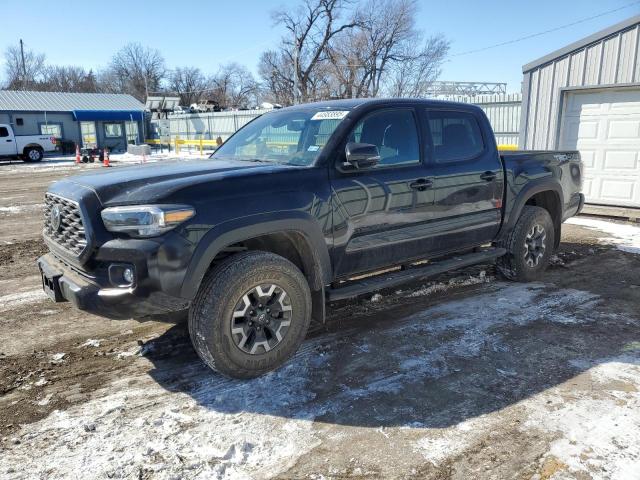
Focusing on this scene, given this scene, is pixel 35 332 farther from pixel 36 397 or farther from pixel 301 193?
pixel 301 193

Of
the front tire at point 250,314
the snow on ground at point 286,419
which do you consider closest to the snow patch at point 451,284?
the snow on ground at point 286,419

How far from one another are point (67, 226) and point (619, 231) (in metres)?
8.63

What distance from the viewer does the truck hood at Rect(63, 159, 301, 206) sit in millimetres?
3191

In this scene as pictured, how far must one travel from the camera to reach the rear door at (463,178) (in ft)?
15.2

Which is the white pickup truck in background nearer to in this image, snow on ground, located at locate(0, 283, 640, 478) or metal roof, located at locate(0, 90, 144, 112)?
metal roof, located at locate(0, 90, 144, 112)

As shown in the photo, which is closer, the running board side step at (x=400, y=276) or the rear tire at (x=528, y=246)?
the running board side step at (x=400, y=276)

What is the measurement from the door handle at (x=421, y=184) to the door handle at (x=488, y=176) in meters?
0.82

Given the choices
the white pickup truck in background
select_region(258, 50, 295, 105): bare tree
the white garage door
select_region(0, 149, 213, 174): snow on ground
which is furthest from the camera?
select_region(258, 50, 295, 105): bare tree

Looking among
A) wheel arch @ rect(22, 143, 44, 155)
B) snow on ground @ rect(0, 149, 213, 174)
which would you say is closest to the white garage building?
snow on ground @ rect(0, 149, 213, 174)

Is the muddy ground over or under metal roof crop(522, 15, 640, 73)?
under

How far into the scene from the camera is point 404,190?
4.27 m

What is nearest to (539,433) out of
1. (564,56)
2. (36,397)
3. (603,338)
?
(603,338)

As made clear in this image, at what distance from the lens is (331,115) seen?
422cm

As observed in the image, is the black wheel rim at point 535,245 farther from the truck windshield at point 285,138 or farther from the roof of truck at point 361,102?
the truck windshield at point 285,138
